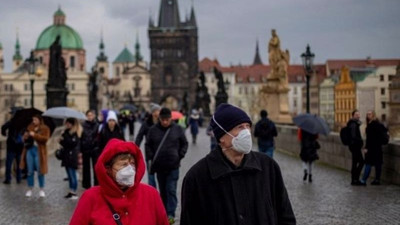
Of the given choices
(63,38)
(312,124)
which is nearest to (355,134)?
(312,124)

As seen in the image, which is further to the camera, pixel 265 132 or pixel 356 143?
pixel 265 132

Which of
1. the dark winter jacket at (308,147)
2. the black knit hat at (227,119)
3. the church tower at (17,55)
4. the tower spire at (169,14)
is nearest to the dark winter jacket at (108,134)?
the dark winter jacket at (308,147)

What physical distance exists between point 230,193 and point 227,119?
0.49 meters

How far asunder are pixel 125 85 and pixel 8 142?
163 metres

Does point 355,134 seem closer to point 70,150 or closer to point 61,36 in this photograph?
point 70,150

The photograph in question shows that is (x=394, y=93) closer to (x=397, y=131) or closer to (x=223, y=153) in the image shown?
(x=397, y=131)

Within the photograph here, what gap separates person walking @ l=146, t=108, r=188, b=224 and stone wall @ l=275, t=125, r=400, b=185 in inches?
225

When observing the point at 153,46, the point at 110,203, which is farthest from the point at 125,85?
the point at 110,203

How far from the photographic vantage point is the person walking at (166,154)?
988 centimetres

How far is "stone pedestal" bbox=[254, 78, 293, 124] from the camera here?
31.6m

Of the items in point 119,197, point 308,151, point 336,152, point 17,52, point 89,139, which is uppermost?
point 17,52

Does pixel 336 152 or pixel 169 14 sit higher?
pixel 169 14

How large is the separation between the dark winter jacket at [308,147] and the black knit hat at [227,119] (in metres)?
10.9

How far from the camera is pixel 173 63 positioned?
140 meters
